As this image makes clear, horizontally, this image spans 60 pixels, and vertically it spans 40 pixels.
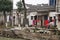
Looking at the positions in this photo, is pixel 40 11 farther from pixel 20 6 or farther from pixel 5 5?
pixel 5 5

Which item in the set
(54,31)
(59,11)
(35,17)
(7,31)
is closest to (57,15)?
(59,11)

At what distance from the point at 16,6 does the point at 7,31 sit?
64.3ft

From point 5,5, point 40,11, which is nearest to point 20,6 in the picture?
point 5,5

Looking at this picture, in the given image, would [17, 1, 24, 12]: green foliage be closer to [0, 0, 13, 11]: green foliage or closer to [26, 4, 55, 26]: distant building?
[26, 4, 55, 26]: distant building

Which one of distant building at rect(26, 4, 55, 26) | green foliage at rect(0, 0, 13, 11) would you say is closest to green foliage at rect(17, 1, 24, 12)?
distant building at rect(26, 4, 55, 26)

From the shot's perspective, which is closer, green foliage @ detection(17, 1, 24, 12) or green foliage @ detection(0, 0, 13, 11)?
green foliage @ detection(17, 1, 24, 12)

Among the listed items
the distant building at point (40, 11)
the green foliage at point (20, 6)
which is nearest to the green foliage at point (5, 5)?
the green foliage at point (20, 6)

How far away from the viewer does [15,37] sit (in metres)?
28.5

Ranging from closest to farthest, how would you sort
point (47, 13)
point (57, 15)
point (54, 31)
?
1. point (54, 31)
2. point (57, 15)
3. point (47, 13)

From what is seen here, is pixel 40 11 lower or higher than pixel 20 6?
lower

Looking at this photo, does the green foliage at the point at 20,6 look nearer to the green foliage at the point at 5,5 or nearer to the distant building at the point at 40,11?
the distant building at the point at 40,11

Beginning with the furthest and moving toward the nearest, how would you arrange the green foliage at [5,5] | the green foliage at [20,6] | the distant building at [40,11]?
the green foliage at [5,5] < the green foliage at [20,6] < the distant building at [40,11]

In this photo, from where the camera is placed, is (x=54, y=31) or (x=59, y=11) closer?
(x=54, y=31)

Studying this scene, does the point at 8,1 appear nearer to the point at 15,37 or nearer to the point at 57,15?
the point at 57,15
